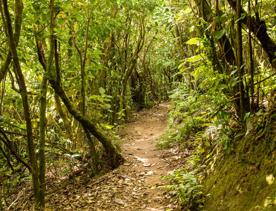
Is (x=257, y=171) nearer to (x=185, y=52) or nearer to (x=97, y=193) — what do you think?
(x=97, y=193)

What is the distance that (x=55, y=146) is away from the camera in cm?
Result: 810

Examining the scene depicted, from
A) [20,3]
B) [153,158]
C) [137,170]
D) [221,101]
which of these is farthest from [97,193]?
[20,3]

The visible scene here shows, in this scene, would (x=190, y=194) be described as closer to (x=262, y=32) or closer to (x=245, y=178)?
(x=245, y=178)

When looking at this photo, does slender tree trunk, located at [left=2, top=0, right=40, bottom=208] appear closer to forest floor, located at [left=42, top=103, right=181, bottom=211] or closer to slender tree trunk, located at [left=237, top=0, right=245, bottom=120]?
forest floor, located at [left=42, top=103, right=181, bottom=211]

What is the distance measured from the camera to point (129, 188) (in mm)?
6996

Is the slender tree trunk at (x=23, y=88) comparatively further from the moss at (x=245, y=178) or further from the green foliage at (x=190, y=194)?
the moss at (x=245, y=178)

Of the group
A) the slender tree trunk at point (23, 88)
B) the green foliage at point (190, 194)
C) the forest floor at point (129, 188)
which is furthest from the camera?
Result: the forest floor at point (129, 188)

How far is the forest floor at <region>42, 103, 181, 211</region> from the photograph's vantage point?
6.20 metres

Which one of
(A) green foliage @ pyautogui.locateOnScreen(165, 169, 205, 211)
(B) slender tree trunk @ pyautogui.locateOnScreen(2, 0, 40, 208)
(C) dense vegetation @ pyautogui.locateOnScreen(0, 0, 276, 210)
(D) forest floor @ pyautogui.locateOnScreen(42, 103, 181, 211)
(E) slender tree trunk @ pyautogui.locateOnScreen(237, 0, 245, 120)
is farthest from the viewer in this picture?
(D) forest floor @ pyautogui.locateOnScreen(42, 103, 181, 211)

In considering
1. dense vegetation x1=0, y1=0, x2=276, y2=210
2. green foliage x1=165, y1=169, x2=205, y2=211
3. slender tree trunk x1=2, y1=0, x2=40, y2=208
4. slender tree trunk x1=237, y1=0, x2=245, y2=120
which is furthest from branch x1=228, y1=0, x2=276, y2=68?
slender tree trunk x1=2, y1=0, x2=40, y2=208

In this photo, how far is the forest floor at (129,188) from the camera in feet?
20.4

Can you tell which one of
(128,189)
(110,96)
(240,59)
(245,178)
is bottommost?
(128,189)

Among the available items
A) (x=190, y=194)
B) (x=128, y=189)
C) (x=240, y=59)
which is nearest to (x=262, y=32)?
(x=240, y=59)

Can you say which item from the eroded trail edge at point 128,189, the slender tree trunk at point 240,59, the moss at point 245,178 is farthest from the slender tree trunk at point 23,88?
the slender tree trunk at point 240,59
